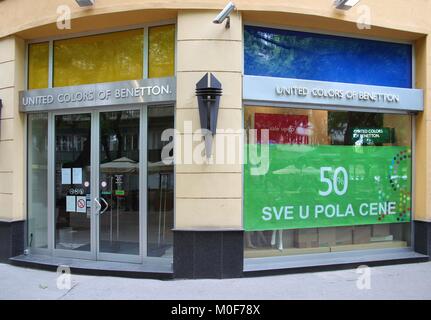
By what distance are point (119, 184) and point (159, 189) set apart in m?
0.82

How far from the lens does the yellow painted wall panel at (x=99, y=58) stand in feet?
24.5

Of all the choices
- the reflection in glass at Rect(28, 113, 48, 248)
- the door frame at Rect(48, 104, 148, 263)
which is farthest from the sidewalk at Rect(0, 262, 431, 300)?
the reflection in glass at Rect(28, 113, 48, 248)

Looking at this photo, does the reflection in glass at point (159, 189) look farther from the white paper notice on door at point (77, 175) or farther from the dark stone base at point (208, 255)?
the white paper notice on door at point (77, 175)

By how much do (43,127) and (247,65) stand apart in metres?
4.11

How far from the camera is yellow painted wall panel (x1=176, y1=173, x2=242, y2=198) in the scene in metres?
6.66

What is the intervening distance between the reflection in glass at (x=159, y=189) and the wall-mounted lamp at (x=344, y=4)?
3.29 meters

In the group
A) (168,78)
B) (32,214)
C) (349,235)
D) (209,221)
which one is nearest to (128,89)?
(168,78)

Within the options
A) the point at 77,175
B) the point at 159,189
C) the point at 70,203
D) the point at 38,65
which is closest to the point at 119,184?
the point at 159,189

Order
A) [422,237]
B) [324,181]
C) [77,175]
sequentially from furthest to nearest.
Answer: [422,237] → [77,175] → [324,181]

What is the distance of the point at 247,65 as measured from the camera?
714 cm

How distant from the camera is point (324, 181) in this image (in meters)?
7.58

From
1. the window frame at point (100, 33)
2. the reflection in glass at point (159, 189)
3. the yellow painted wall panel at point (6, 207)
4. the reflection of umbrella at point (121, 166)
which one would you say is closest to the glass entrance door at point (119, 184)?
the reflection of umbrella at point (121, 166)

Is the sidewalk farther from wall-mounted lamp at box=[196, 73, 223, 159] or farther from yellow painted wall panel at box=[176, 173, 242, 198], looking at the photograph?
wall-mounted lamp at box=[196, 73, 223, 159]

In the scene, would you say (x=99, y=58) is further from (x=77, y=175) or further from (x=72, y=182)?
(x=72, y=182)
